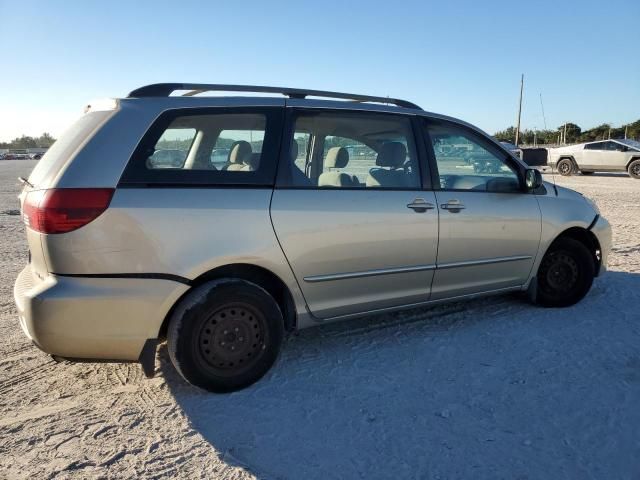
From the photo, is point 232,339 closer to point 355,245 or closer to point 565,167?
point 355,245

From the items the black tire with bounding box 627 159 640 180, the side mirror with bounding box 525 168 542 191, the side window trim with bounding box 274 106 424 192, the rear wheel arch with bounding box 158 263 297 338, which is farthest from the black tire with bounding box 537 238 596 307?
the black tire with bounding box 627 159 640 180

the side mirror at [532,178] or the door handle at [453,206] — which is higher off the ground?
the side mirror at [532,178]

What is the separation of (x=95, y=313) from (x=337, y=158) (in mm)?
1938

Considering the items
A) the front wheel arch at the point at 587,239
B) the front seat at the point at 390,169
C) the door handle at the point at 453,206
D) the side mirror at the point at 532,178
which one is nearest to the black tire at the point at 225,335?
the front seat at the point at 390,169

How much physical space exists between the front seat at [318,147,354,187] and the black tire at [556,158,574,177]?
775 inches

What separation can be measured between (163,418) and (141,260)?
894 mm

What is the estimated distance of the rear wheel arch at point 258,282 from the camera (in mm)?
2912

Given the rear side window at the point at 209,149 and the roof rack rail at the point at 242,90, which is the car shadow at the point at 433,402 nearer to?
the rear side window at the point at 209,149

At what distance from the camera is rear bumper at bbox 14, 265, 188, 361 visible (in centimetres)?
257

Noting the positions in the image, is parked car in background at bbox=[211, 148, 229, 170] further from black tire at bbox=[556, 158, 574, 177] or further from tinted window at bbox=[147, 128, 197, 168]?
black tire at bbox=[556, 158, 574, 177]

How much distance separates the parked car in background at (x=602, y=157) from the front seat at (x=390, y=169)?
1716 cm

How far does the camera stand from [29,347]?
360cm

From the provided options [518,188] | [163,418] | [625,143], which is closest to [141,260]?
[163,418]

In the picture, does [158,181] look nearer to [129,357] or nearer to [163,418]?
[129,357]
